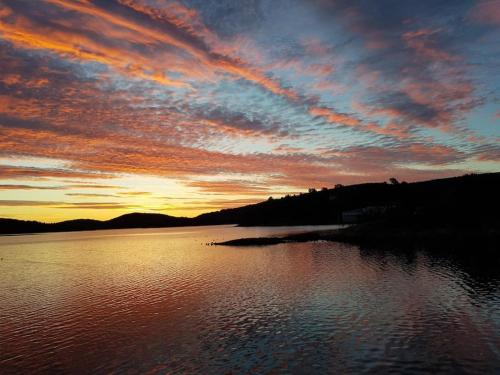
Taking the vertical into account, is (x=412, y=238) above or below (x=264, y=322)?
above

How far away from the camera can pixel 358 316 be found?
36625 mm

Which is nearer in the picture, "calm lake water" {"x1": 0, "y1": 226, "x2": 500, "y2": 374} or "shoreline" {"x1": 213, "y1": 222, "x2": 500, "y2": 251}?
"calm lake water" {"x1": 0, "y1": 226, "x2": 500, "y2": 374}

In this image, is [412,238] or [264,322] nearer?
[264,322]

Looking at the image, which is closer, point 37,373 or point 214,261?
point 37,373

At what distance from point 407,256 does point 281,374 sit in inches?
2666

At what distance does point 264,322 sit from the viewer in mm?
36312

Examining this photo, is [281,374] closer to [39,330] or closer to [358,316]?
[358,316]

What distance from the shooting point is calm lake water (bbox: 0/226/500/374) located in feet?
86.6

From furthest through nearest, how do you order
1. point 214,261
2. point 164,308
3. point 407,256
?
1. point 214,261
2. point 407,256
3. point 164,308

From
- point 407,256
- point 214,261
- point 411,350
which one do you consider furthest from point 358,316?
point 214,261

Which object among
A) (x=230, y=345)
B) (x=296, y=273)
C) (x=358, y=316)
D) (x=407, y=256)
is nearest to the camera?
(x=230, y=345)

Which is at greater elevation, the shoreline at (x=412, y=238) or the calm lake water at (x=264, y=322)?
the shoreline at (x=412, y=238)

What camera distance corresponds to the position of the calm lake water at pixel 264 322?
26406 millimetres

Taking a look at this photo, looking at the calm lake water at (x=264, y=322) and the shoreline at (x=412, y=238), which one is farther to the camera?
the shoreline at (x=412, y=238)
